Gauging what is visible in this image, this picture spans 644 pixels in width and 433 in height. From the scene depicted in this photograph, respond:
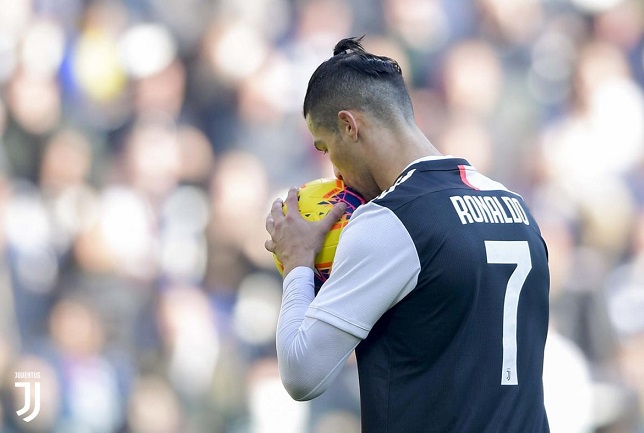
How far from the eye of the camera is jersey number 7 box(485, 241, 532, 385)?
1.90 metres

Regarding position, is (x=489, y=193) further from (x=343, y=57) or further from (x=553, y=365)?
(x=553, y=365)

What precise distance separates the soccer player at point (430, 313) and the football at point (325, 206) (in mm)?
136

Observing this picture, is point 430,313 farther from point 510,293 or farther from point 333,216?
point 333,216

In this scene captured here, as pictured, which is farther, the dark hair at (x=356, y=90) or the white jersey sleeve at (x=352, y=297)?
the dark hair at (x=356, y=90)

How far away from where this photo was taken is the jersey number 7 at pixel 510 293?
1904mm

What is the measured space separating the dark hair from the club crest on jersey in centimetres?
33

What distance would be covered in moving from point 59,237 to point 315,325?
2765mm

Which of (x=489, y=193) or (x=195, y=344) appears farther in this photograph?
(x=195, y=344)

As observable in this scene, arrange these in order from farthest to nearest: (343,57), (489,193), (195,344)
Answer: (195,344) < (343,57) < (489,193)

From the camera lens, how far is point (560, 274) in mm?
4602

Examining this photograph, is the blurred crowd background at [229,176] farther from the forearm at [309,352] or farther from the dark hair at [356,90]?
the forearm at [309,352]

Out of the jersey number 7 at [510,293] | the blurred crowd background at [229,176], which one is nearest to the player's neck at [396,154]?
the jersey number 7 at [510,293]

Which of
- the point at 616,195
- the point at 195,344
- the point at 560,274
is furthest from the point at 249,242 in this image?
the point at 616,195

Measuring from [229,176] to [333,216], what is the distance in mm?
2338
